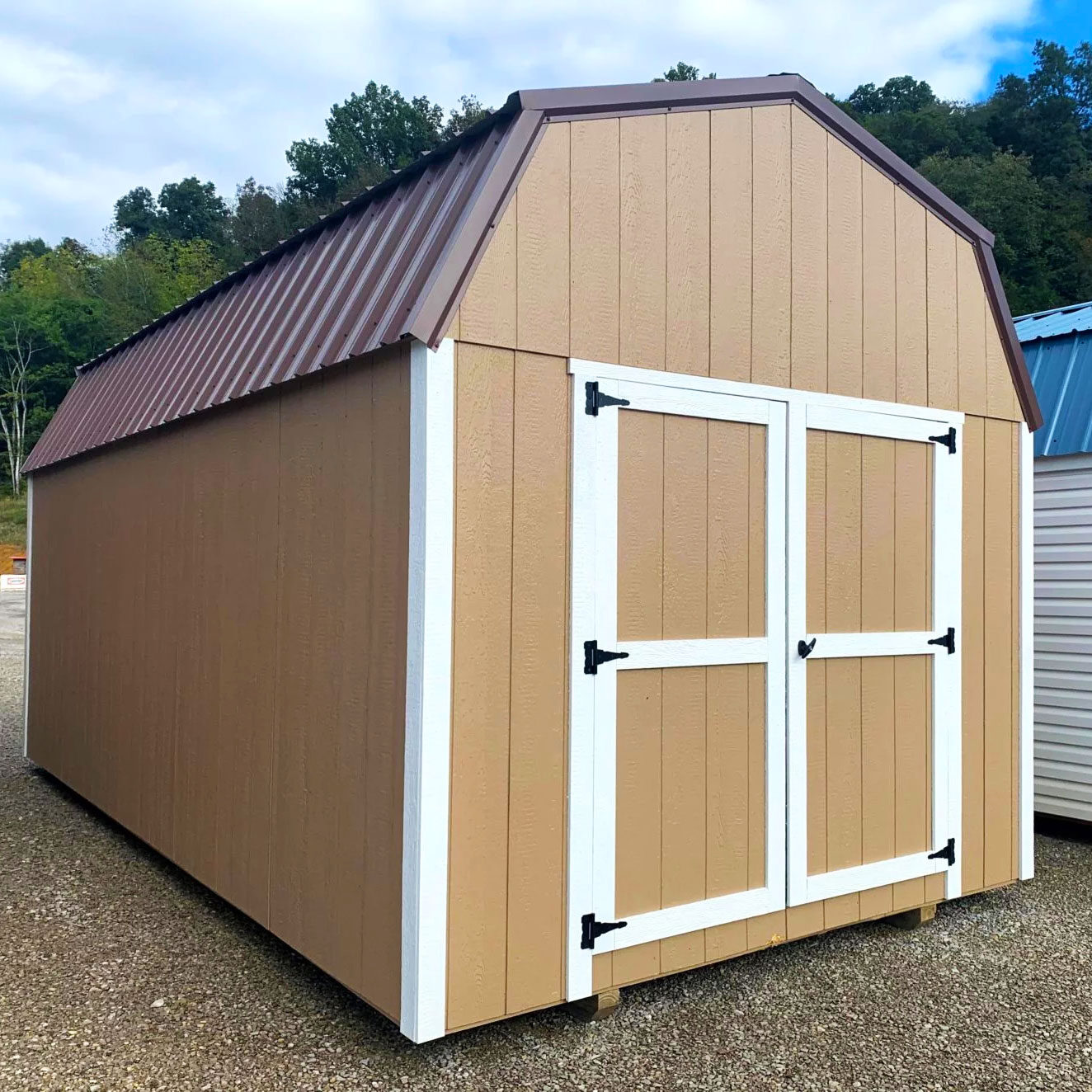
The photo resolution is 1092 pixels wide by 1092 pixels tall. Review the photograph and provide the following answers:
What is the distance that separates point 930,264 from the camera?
426 centimetres

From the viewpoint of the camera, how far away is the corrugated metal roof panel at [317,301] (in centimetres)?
315

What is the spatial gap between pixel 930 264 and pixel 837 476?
1098 mm

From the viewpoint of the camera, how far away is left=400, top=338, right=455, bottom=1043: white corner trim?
2850mm

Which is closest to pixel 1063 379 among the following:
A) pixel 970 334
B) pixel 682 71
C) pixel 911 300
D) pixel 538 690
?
pixel 970 334

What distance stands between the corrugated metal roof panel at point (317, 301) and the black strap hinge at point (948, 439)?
7.36 ft

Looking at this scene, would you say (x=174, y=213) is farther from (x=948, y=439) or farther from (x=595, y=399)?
(x=595, y=399)

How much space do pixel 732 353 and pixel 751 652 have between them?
1.08 m

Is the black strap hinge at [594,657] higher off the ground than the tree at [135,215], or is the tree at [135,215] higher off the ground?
the tree at [135,215]

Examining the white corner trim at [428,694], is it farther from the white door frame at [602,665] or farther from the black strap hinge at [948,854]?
the black strap hinge at [948,854]

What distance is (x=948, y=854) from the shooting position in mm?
4191

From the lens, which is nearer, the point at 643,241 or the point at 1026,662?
the point at 643,241

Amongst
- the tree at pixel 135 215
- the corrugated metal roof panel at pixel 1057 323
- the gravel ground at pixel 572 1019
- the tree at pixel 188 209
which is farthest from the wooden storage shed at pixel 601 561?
the tree at pixel 135 215

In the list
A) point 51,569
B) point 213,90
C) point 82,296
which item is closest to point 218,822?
point 51,569

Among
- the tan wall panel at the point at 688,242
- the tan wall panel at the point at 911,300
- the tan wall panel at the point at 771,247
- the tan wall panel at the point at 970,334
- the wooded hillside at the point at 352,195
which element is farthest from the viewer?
the wooded hillside at the point at 352,195
